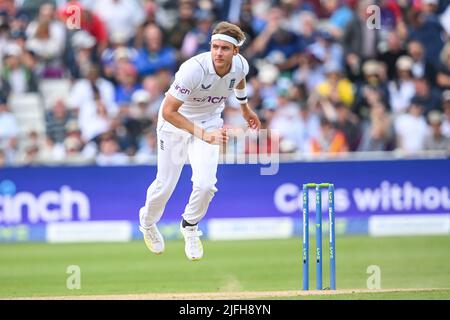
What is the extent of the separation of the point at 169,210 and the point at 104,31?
416cm

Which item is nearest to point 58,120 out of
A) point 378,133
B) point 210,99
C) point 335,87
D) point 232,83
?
point 335,87

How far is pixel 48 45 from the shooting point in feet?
62.0

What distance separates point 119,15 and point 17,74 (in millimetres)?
2098

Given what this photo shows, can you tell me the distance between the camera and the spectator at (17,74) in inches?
728

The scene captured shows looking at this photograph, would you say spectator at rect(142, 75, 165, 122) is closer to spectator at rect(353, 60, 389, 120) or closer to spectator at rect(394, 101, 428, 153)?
spectator at rect(353, 60, 389, 120)

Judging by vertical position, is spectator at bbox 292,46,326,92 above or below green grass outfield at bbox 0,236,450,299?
above

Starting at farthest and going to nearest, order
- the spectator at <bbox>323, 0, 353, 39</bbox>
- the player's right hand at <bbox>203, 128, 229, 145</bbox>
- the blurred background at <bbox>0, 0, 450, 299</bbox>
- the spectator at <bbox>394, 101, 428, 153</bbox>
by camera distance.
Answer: the spectator at <bbox>323, 0, 353, 39</bbox> → the spectator at <bbox>394, 101, 428, 153</bbox> → the blurred background at <bbox>0, 0, 450, 299</bbox> → the player's right hand at <bbox>203, 128, 229, 145</bbox>

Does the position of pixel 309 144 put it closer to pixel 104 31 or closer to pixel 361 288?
pixel 104 31

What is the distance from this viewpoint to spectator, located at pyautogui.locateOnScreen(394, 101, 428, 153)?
1805 centimetres

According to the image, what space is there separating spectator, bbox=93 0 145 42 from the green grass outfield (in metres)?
4.32

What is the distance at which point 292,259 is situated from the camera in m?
14.7

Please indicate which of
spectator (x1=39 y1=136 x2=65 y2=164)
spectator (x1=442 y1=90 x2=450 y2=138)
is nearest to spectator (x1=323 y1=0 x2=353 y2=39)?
spectator (x1=442 y1=90 x2=450 y2=138)

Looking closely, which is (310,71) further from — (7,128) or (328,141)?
(7,128)
